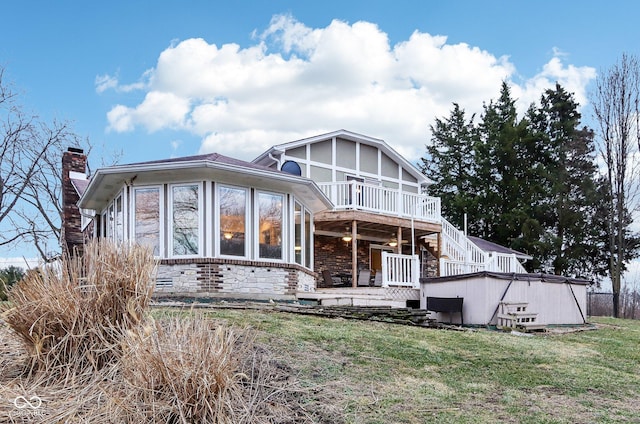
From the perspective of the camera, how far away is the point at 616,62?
19141 millimetres

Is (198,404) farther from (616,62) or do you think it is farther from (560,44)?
(616,62)

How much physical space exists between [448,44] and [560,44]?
3.22 meters

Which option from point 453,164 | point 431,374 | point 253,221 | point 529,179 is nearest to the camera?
point 431,374

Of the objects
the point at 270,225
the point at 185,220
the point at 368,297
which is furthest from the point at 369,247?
the point at 185,220

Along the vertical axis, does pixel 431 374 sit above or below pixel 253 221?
below

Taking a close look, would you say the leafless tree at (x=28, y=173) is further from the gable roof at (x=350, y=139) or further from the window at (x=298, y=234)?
the window at (x=298, y=234)

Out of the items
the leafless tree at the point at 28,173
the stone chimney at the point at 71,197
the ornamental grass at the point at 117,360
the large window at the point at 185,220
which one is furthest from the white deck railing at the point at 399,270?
the leafless tree at the point at 28,173

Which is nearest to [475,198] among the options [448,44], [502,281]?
[448,44]

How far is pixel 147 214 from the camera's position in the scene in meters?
11.3

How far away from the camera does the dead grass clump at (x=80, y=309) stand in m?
3.71

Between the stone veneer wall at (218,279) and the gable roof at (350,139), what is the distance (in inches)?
228

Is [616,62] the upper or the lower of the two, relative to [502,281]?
upper

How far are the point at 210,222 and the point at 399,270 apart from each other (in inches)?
200

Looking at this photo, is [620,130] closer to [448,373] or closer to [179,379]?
[448,373]
